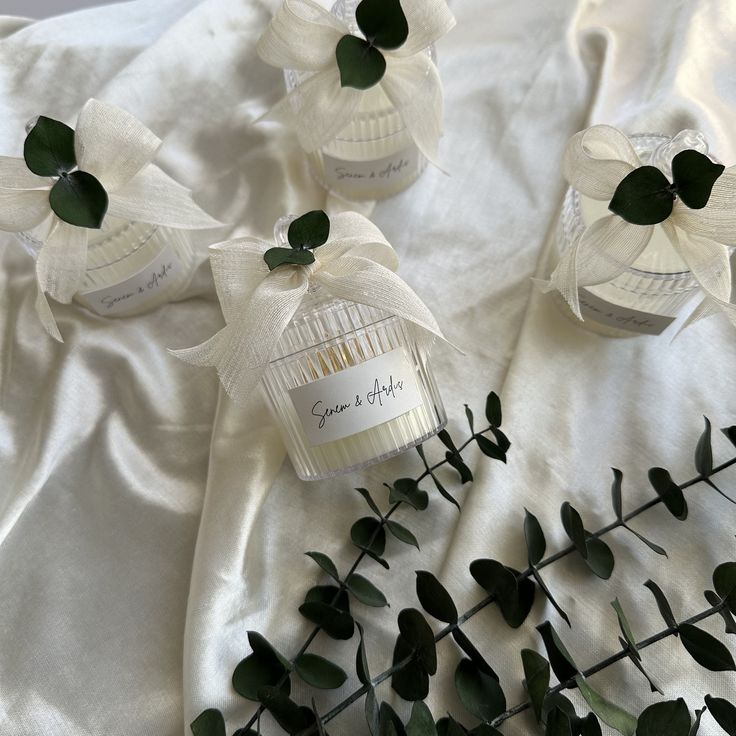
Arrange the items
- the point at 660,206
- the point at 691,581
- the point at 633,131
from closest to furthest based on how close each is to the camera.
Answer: the point at 660,206 → the point at 691,581 → the point at 633,131

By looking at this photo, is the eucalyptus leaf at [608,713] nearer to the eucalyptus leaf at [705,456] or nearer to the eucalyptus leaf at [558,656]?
the eucalyptus leaf at [558,656]

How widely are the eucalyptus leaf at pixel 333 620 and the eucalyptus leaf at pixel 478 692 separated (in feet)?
0.33

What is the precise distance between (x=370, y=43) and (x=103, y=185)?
0.88ft

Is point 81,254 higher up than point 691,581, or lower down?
higher up

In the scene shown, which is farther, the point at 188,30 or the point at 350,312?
the point at 188,30

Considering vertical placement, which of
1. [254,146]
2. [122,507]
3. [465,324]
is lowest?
[122,507]

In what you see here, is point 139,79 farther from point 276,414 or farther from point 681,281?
point 681,281

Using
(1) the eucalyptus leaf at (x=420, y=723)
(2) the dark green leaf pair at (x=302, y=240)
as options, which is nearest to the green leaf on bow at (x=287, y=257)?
(2) the dark green leaf pair at (x=302, y=240)

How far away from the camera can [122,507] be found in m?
0.69

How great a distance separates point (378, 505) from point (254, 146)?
42 centimetres

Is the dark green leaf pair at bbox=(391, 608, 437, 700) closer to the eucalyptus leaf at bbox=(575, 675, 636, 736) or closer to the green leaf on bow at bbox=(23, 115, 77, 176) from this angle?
the eucalyptus leaf at bbox=(575, 675, 636, 736)

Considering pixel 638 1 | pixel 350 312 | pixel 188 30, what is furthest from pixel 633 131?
pixel 188 30

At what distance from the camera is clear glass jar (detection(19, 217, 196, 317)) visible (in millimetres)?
654

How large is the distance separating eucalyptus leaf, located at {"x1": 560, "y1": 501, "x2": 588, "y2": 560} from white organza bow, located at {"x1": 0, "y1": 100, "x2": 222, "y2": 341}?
0.43m
